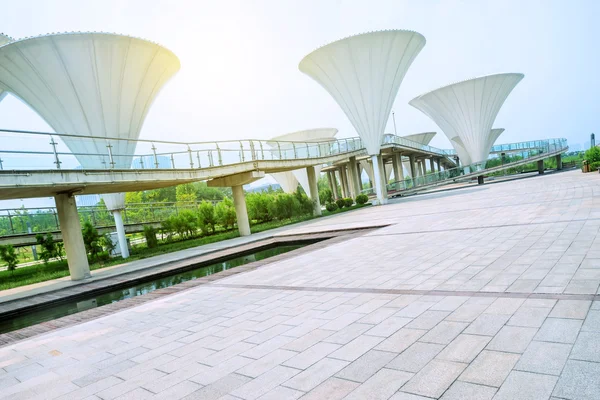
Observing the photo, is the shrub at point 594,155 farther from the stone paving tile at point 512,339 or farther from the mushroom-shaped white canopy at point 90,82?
the mushroom-shaped white canopy at point 90,82

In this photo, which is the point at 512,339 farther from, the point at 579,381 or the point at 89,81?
the point at 89,81

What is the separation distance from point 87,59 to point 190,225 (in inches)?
527

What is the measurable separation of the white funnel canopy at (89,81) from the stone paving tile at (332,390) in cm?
1373

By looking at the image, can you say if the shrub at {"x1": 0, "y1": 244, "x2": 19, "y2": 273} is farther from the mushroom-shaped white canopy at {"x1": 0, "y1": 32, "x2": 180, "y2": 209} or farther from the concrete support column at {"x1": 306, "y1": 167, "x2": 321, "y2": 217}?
the concrete support column at {"x1": 306, "y1": 167, "x2": 321, "y2": 217}

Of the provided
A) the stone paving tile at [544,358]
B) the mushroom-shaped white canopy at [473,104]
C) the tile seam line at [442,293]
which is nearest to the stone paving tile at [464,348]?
the stone paving tile at [544,358]

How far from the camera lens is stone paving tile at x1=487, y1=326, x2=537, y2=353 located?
3.37 meters

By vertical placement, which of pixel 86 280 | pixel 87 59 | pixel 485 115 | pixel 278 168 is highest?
pixel 87 59

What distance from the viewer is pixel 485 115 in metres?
37.5

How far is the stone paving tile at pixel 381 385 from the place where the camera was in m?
2.97

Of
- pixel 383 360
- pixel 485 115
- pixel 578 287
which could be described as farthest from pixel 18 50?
pixel 485 115

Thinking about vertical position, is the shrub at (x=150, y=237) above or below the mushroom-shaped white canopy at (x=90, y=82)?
below

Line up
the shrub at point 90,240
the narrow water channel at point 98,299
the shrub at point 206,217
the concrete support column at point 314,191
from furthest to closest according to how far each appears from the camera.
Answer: the concrete support column at point 314,191 < the shrub at point 206,217 < the shrub at point 90,240 < the narrow water channel at point 98,299

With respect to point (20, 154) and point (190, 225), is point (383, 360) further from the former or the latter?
point (190, 225)

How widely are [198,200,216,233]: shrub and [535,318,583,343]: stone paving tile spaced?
26.1 metres
